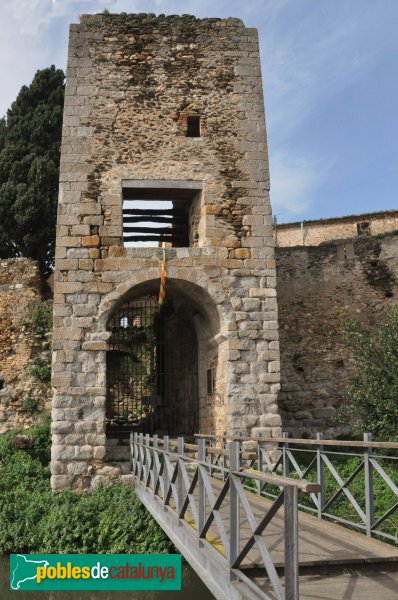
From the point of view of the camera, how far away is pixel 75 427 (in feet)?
31.8

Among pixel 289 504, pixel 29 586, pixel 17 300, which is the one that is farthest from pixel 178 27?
pixel 289 504

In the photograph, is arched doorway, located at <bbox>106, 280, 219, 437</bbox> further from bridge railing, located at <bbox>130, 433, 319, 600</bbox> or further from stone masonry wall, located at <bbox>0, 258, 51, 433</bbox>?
bridge railing, located at <bbox>130, 433, 319, 600</bbox>

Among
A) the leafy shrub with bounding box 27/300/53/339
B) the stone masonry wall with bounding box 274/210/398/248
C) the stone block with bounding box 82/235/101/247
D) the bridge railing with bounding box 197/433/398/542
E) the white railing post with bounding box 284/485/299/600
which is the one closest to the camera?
the white railing post with bounding box 284/485/299/600

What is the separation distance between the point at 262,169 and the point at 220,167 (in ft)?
2.55

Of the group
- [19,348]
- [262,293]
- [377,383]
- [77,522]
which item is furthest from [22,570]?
[377,383]

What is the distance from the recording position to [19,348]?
44.7 feet

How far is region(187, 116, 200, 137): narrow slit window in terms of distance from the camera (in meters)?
11.2

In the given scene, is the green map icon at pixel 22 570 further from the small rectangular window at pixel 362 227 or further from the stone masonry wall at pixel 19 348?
the small rectangular window at pixel 362 227

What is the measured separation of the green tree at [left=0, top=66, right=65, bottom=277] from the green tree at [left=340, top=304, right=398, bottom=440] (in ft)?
31.7

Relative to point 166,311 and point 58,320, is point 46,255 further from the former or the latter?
point 58,320

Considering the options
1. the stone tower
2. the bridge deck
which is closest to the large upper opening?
the stone tower

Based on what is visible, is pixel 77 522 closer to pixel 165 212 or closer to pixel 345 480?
pixel 345 480

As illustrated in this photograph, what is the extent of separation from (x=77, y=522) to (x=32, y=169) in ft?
37.0

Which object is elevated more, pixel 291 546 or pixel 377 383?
pixel 377 383
